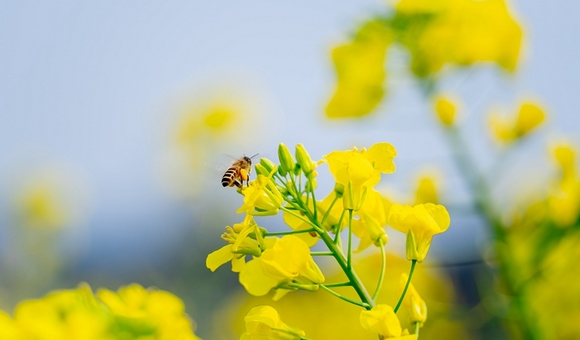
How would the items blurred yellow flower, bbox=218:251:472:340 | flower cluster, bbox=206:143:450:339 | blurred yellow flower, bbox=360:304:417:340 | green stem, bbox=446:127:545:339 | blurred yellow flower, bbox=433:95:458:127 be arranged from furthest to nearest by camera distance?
blurred yellow flower, bbox=218:251:472:340, blurred yellow flower, bbox=433:95:458:127, green stem, bbox=446:127:545:339, flower cluster, bbox=206:143:450:339, blurred yellow flower, bbox=360:304:417:340

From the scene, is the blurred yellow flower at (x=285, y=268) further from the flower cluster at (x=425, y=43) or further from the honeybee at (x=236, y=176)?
the flower cluster at (x=425, y=43)

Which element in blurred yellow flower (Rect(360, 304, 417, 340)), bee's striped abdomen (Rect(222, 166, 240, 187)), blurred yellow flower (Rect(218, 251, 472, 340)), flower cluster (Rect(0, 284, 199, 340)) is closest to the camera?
blurred yellow flower (Rect(360, 304, 417, 340))

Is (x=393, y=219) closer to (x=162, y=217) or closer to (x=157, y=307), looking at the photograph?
(x=157, y=307)

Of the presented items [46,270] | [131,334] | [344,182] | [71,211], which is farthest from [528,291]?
[71,211]

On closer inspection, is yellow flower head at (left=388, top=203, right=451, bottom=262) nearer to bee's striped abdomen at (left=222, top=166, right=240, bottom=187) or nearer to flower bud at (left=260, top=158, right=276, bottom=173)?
flower bud at (left=260, top=158, right=276, bottom=173)

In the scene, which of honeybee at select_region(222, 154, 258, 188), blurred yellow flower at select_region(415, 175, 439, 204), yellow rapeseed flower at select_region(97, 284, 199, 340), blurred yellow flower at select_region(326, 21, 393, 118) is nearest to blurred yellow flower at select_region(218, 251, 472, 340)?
blurred yellow flower at select_region(415, 175, 439, 204)

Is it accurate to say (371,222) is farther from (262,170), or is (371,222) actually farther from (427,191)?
(427,191)
